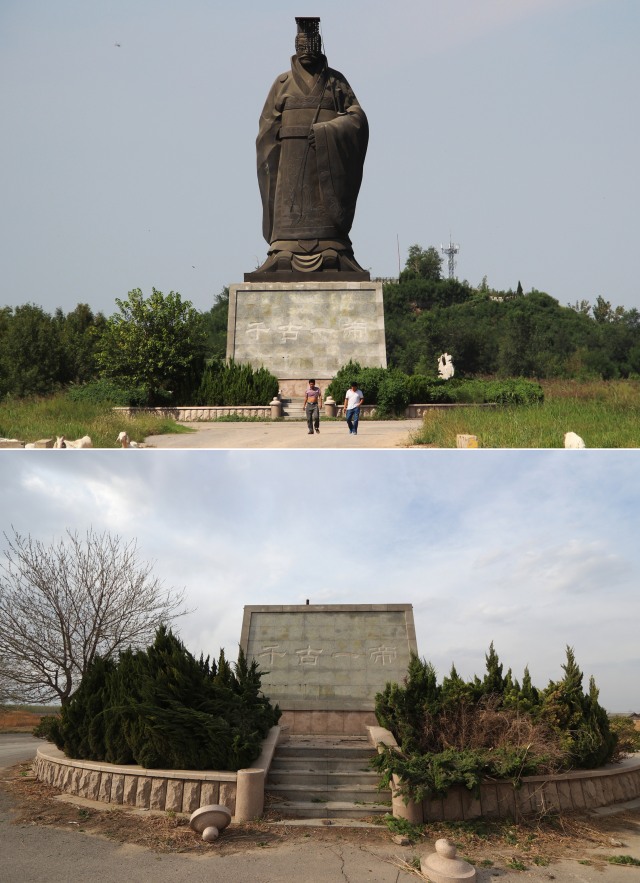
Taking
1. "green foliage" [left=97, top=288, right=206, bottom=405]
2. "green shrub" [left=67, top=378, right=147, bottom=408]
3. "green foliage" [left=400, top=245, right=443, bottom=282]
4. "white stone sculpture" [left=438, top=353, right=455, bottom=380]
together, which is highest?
"green foliage" [left=400, top=245, right=443, bottom=282]

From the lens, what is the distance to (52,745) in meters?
10.2

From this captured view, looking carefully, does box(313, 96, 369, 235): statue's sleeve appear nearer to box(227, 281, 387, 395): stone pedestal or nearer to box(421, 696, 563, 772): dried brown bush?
box(227, 281, 387, 395): stone pedestal

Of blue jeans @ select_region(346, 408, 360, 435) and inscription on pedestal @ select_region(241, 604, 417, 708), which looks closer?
inscription on pedestal @ select_region(241, 604, 417, 708)

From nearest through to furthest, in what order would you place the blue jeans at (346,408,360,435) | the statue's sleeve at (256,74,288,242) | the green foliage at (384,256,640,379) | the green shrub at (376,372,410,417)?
1. the blue jeans at (346,408,360,435)
2. the green shrub at (376,372,410,417)
3. the statue's sleeve at (256,74,288,242)
4. the green foliage at (384,256,640,379)

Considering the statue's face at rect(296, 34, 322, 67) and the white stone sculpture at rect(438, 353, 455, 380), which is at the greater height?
the statue's face at rect(296, 34, 322, 67)

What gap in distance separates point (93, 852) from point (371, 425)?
10769 mm

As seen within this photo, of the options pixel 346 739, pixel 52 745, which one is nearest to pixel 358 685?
pixel 346 739

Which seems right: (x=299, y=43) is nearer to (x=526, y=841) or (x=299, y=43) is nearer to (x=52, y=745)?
(x=52, y=745)

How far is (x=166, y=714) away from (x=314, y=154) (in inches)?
769

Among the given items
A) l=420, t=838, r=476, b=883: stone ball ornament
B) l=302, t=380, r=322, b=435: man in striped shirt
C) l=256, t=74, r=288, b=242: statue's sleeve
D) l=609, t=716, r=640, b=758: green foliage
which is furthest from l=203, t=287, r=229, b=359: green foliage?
l=420, t=838, r=476, b=883: stone ball ornament

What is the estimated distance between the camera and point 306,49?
23875 mm

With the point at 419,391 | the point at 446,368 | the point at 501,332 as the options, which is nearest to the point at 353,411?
the point at 419,391

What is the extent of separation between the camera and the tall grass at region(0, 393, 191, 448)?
46.9 ft

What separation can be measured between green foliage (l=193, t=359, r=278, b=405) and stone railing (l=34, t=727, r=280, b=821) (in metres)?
11.6
